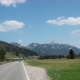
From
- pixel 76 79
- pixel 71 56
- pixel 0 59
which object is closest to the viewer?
pixel 76 79

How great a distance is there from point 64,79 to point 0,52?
14908 centimetres

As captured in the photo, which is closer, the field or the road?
the field

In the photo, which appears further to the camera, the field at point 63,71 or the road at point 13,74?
the road at point 13,74

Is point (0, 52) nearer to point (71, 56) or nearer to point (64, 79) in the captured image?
point (71, 56)

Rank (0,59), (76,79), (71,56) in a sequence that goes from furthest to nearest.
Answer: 1. (71,56)
2. (0,59)
3. (76,79)

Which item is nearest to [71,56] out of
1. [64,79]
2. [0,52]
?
[0,52]

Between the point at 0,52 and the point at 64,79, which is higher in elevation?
the point at 0,52

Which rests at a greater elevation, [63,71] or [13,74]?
[63,71]

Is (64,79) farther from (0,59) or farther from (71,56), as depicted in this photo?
(71,56)

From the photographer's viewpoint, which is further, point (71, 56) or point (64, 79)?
point (71, 56)

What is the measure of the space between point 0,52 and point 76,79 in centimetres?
14980

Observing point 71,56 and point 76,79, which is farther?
point 71,56

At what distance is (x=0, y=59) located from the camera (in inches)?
6447

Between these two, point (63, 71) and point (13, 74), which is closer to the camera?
→ point (13, 74)
